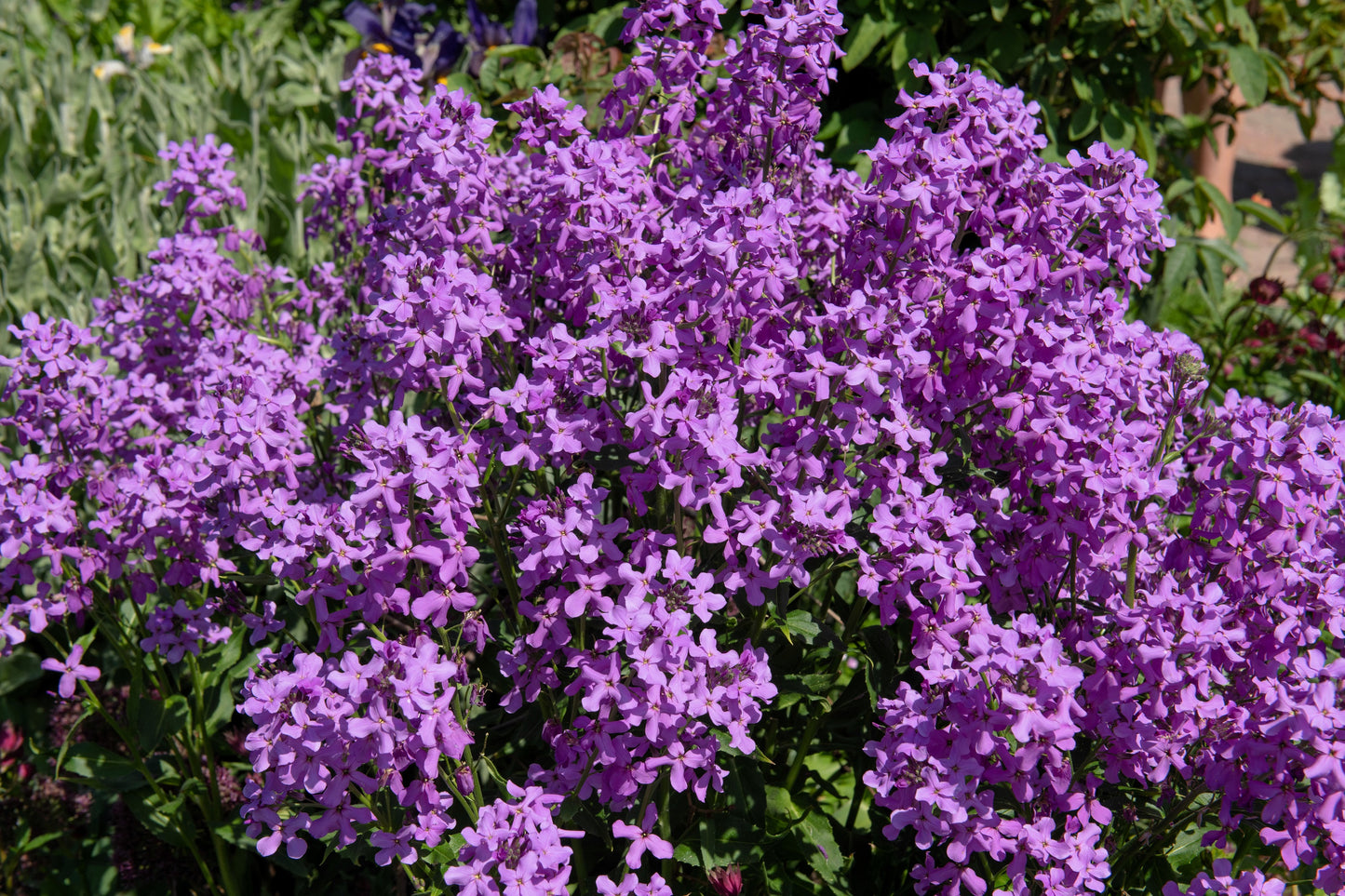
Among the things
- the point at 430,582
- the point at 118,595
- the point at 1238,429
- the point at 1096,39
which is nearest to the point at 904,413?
the point at 1238,429

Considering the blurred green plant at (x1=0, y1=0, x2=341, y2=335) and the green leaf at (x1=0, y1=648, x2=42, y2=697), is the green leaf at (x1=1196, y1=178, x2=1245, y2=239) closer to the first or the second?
the blurred green plant at (x1=0, y1=0, x2=341, y2=335)

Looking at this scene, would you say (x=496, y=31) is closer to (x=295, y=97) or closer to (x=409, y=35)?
(x=409, y=35)

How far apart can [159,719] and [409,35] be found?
13.3 feet

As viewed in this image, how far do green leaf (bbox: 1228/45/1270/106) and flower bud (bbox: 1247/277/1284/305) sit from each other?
684mm

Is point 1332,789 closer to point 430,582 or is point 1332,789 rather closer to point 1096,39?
point 430,582

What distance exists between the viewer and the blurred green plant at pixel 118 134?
4.44 metres

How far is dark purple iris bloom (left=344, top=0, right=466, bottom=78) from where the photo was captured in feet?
18.4

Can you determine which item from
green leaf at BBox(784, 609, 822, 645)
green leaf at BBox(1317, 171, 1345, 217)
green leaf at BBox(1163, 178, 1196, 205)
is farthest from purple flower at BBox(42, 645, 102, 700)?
green leaf at BBox(1317, 171, 1345, 217)

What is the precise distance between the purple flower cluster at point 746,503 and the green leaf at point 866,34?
5.40 ft

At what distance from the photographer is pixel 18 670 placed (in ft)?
11.7

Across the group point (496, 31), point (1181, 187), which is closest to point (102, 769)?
point (496, 31)

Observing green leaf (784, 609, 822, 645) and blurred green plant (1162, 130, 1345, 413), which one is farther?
blurred green plant (1162, 130, 1345, 413)

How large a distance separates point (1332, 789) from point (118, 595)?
2.47 metres

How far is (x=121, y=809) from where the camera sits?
3.03 meters
